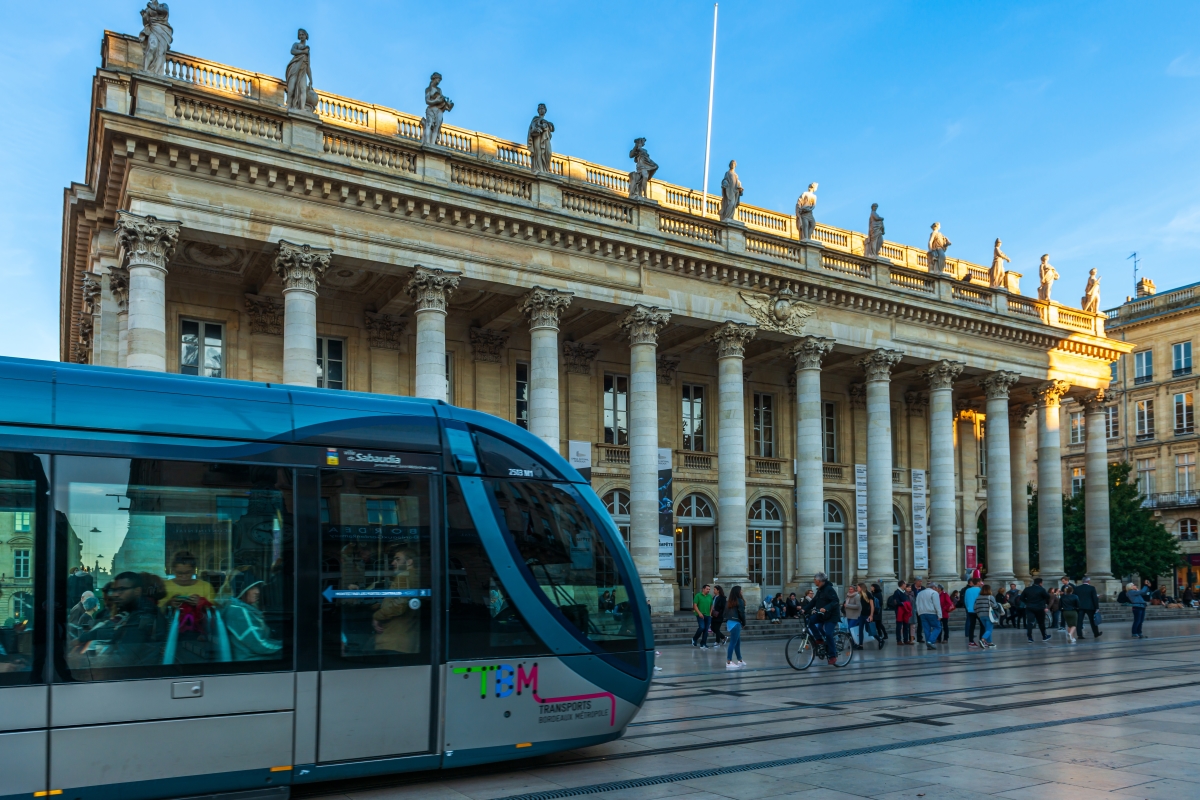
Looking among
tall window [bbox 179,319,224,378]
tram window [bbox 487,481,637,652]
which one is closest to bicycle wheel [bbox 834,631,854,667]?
tram window [bbox 487,481,637,652]

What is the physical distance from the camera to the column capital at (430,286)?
23.8m

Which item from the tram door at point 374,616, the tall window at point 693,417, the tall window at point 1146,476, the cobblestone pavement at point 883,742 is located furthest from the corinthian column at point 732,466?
the tall window at point 1146,476

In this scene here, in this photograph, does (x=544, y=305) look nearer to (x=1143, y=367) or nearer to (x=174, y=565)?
(x=174, y=565)

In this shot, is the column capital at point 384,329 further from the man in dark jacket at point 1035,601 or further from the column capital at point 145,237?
the man in dark jacket at point 1035,601

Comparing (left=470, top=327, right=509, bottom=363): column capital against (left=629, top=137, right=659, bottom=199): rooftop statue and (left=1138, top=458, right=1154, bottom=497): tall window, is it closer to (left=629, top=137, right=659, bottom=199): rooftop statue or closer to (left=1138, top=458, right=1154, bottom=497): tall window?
(left=629, top=137, right=659, bottom=199): rooftop statue

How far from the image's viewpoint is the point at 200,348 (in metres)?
24.7

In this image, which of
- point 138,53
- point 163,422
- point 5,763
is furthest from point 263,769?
point 138,53

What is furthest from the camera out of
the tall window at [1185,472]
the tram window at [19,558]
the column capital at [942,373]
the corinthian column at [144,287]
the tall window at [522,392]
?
the tall window at [1185,472]

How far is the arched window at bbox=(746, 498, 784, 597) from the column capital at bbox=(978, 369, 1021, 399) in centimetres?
893

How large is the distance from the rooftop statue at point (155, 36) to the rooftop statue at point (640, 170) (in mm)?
11867

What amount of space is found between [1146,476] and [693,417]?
115 feet

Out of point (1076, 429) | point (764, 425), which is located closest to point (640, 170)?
point (764, 425)

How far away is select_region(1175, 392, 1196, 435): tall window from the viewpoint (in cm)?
5378

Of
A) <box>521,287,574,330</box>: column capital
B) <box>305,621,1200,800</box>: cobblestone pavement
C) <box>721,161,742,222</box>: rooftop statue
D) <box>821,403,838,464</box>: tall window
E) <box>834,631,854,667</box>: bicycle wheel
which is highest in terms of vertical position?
<box>721,161,742,222</box>: rooftop statue
